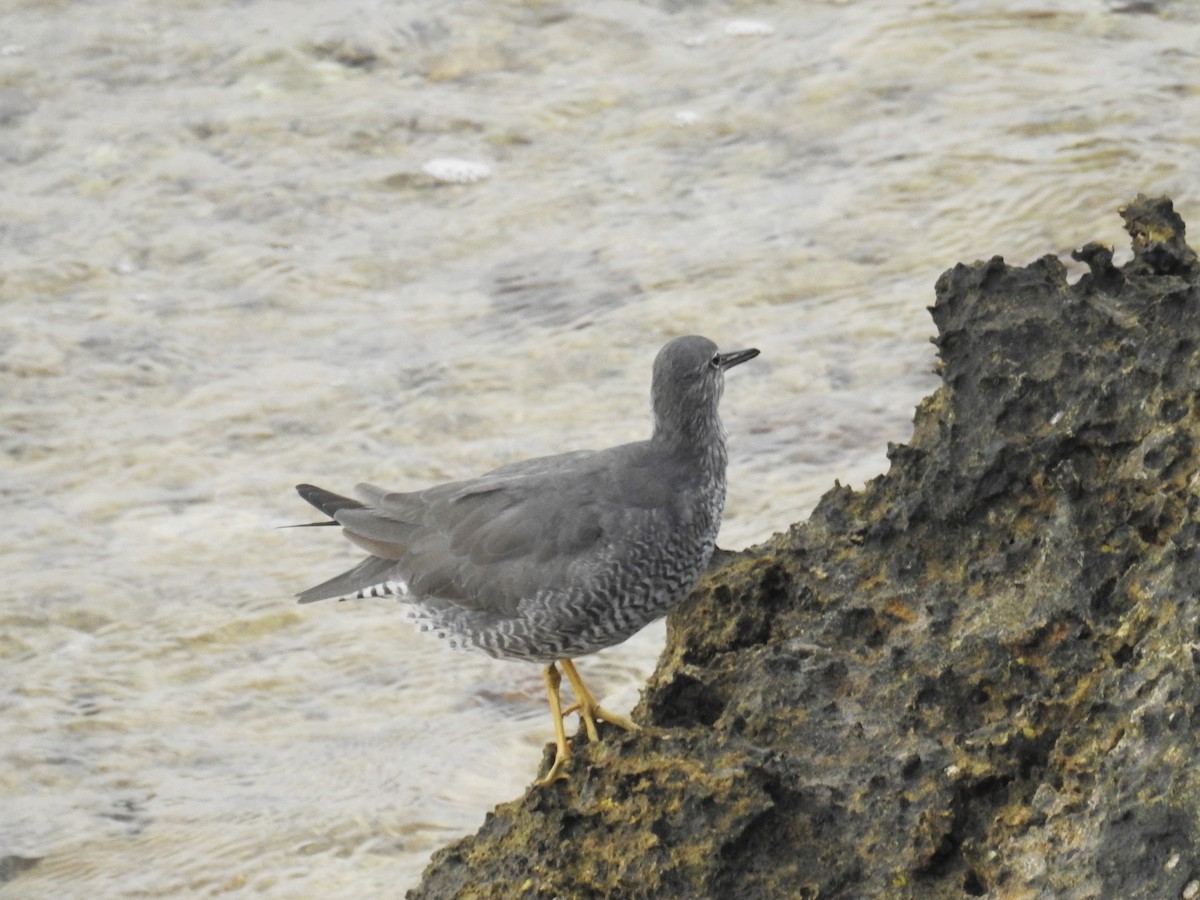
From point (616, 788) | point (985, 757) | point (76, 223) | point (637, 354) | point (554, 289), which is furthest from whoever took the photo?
point (76, 223)

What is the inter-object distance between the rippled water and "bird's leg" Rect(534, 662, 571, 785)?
1343 mm

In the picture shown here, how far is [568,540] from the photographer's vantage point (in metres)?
5.12

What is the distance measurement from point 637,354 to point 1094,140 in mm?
3037

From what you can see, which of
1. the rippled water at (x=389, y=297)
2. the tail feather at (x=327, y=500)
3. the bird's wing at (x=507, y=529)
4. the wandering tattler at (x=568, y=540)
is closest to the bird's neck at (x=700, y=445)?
the wandering tattler at (x=568, y=540)

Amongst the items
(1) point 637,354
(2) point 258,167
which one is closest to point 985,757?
(1) point 637,354

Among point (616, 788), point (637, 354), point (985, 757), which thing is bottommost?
point (637, 354)

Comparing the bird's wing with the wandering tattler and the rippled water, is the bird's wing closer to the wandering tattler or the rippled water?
the wandering tattler

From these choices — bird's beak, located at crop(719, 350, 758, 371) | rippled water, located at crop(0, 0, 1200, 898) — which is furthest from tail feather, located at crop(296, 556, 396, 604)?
bird's beak, located at crop(719, 350, 758, 371)

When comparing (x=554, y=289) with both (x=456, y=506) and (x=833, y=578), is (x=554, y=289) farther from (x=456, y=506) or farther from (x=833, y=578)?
(x=833, y=578)

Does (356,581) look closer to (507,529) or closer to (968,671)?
(507,529)

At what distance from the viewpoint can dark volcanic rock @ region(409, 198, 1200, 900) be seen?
10.7 feet

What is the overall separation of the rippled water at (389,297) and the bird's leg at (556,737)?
52.9 inches

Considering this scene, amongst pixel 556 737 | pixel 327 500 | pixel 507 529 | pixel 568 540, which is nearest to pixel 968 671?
pixel 556 737

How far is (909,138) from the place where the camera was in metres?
9.97
